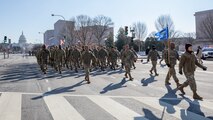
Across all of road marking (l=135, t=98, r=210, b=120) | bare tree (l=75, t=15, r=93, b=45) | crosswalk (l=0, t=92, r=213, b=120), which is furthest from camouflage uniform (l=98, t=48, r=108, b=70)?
bare tree (l=75, t=15, r=93, b=45)

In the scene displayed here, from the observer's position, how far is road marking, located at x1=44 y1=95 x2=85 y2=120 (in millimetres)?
8360

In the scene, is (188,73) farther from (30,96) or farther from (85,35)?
(85,35)

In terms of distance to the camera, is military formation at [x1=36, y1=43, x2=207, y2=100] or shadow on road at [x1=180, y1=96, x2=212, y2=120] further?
military formation at [x1=36, y1=43, x2=207, y2=100]

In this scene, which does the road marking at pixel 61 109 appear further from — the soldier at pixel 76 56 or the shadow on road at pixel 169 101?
the soldier at pixel 76 56

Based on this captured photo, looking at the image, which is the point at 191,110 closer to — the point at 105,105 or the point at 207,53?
the point at 105,105

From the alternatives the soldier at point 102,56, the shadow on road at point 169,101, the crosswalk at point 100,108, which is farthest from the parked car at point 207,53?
the crosswalk at point 100,108

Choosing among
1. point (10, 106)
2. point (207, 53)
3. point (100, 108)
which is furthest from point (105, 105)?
point (207, 53)

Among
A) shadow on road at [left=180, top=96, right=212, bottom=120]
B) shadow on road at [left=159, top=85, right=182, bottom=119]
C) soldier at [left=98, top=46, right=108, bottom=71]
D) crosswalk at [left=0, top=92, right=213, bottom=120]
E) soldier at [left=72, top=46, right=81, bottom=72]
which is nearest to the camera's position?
shadow on road at [left=180, top=96, right=212, bottom=120]

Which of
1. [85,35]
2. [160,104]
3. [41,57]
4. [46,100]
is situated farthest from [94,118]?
[85,35]

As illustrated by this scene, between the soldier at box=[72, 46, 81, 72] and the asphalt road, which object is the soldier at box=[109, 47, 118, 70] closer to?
the soldier at box=[72, 46, 81, 72]

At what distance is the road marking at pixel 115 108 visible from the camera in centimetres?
838

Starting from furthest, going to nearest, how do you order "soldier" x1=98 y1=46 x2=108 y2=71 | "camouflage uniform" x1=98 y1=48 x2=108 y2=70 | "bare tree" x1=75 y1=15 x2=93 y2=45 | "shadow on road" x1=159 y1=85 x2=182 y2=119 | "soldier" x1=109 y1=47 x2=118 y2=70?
"bare tree" x1=75 y1=15 x2=93 y2=45
"soldier" x1=109 y1=47 x2=118 y2=70
"camouflage uniform" x1=98 y1=48 x2=108 y2=70
"soldier" x1=98 y1=46 x2=108 y2=71
"shadow on road" x1=159 y1=85 x2=182 y2=119

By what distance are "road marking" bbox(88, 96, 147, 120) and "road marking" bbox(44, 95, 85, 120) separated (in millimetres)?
815

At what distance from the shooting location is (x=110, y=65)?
28578 mm
